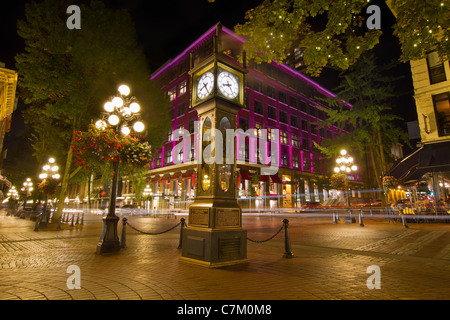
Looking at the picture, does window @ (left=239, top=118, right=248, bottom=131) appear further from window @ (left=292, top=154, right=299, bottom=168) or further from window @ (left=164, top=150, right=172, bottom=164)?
window @ (left=164, top=150, right=172, bottom=164)

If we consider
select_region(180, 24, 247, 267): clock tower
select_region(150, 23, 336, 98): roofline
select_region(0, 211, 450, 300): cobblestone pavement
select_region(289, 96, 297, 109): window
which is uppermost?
select_region(150, 23, 336, 98): roofline

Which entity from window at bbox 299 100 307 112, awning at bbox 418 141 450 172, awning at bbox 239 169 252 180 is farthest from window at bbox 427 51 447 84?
window at bbox 299 100 307 112

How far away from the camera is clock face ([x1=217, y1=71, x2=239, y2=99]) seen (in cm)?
639

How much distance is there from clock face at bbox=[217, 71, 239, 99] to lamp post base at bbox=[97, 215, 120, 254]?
17.1ft

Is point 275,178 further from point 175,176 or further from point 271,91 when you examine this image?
point 175,176

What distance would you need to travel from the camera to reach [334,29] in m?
6.29

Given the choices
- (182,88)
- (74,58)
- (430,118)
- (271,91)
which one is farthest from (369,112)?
(182,88)

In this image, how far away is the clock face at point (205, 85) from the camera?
21.0 ft

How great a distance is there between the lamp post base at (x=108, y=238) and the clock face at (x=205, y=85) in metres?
4.74

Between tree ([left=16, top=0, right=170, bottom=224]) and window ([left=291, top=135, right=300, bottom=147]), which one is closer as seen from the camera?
tree ([left=16, top=0, right=170, bottom=224])

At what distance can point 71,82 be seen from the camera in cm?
1545

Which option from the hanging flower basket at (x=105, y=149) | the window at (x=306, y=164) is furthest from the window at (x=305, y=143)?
the hanging flower basket at (x=105, y=149)

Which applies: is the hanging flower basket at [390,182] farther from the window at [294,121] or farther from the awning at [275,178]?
the window at [294,121]
